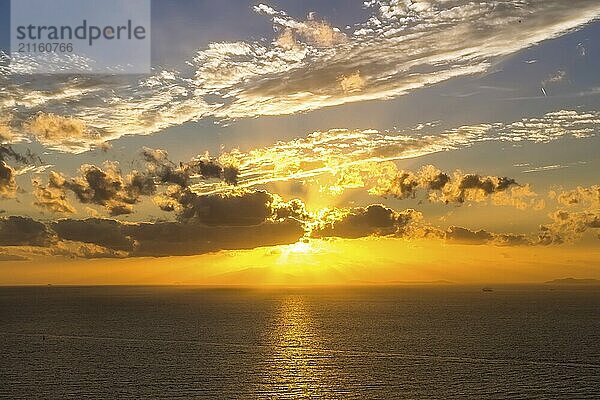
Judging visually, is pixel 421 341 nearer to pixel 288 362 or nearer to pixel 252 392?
pixel 288 362

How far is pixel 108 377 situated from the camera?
337 ft

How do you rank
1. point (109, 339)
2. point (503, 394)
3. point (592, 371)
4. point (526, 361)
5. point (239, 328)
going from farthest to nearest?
1. point (239, 328)
2. point (109, 339)
3. point (526, 361)
4. point (592, 371)
5. point (503, 394)

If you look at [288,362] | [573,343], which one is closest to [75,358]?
[288,362]

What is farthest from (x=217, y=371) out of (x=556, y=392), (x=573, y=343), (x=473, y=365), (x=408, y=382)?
(x=573, y=343)

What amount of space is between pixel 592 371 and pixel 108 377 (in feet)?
256

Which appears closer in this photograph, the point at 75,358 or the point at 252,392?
the point at 252,392

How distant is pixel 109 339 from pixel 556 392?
113670 mm

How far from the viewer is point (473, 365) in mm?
113938

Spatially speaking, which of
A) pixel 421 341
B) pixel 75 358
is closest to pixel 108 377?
pixel 75 358

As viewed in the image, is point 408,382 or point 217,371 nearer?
point 408,382

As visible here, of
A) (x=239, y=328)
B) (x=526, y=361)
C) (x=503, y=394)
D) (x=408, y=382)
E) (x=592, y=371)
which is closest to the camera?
(x=503, y=394)

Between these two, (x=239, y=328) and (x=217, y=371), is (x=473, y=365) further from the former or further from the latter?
(x=239, y=328)

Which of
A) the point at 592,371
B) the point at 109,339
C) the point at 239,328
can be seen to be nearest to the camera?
the point at 592,371

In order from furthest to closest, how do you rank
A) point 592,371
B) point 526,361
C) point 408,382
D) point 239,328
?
point 239,328 < point 526,361 < point 592,371 < point 408,382
